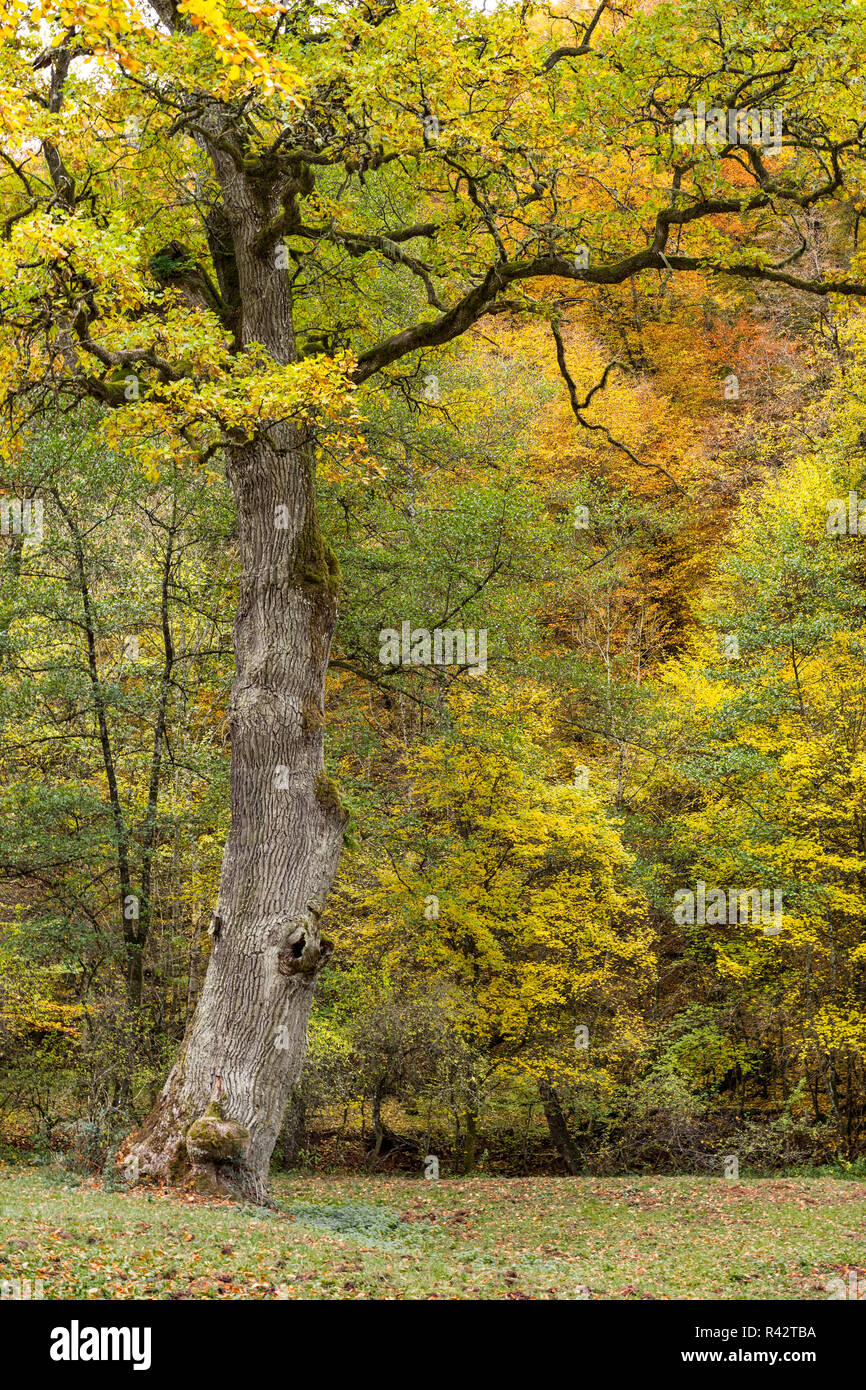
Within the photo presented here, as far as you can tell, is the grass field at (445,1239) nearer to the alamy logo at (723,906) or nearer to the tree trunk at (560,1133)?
the tree trunk at (560,1133)

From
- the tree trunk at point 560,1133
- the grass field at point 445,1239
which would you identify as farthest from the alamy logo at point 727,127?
the tree trunk at point 560,1133

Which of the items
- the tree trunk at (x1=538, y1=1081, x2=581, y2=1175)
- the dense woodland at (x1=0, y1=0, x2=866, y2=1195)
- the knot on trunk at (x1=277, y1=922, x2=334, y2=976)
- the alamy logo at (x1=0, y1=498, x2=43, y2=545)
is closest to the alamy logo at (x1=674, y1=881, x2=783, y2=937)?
the dense woodland at (x1=0, y1=0, x2=866, y2=1195)

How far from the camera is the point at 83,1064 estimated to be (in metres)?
14.5

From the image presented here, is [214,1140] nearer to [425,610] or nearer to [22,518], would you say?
[425,610]

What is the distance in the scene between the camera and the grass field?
5566 mm

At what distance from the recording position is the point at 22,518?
569 inches

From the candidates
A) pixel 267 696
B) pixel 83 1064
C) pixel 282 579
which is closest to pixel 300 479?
pixel 282 579

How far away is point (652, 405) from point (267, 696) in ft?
73.5

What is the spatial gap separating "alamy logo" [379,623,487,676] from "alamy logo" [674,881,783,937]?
19.3 feet

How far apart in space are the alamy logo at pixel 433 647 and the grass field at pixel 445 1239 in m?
6.88

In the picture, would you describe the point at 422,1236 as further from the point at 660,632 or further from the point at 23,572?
the point at 660,632

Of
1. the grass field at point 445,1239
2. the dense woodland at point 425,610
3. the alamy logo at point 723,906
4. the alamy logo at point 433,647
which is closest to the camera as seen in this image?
the grass field at point 445,1239
